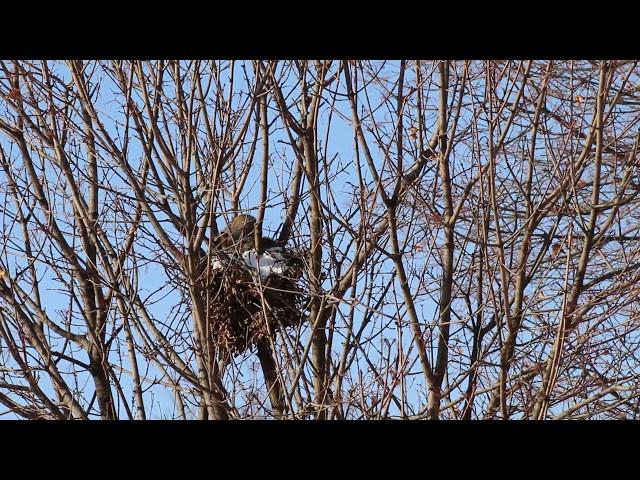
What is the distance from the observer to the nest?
580cm

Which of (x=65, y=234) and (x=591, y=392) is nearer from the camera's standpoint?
(x=591, y=392)

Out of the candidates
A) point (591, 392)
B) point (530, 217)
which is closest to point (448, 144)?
point (530, 217)

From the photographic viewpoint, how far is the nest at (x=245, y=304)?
5.80m

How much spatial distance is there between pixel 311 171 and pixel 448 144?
1.01 meters

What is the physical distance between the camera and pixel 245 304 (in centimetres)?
618

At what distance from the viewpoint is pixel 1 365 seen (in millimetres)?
5410

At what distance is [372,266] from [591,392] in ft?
4.94
